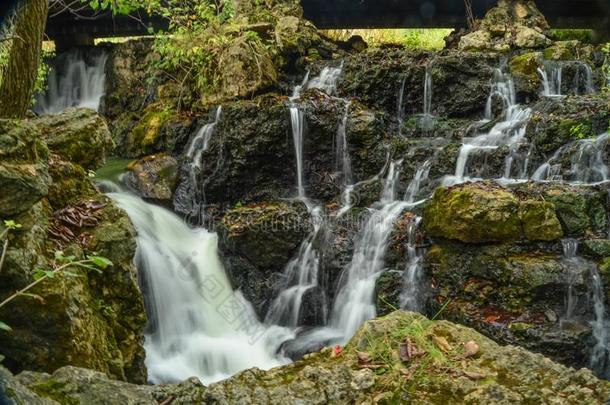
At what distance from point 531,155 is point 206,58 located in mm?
7040

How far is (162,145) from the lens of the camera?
10961 mm

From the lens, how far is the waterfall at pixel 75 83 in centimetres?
1455

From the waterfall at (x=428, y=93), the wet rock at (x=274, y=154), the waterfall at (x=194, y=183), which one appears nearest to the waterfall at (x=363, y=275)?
the wet rock at (x=274, y=154)

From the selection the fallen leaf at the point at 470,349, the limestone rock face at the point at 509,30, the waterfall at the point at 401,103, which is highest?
the limestone rock face at the point at 509,30

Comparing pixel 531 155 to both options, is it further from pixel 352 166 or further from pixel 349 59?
pixel 349 59

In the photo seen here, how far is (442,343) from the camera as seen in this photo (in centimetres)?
306

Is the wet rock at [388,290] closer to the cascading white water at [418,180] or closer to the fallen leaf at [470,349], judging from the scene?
the cascading white water at [418,180]

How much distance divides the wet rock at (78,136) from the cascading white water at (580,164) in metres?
6.57

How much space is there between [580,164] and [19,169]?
7.71m

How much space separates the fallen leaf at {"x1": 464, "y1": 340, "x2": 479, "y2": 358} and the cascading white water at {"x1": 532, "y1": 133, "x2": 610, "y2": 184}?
19.0ft

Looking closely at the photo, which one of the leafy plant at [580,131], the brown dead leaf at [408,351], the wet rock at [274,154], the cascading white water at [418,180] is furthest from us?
the wet rock at [274,154]

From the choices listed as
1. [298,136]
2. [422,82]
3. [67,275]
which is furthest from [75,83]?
[67,275]

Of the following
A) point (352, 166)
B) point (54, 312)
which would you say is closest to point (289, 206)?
point (352, 166)

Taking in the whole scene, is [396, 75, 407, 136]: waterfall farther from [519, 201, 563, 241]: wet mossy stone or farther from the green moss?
→ the green moss
